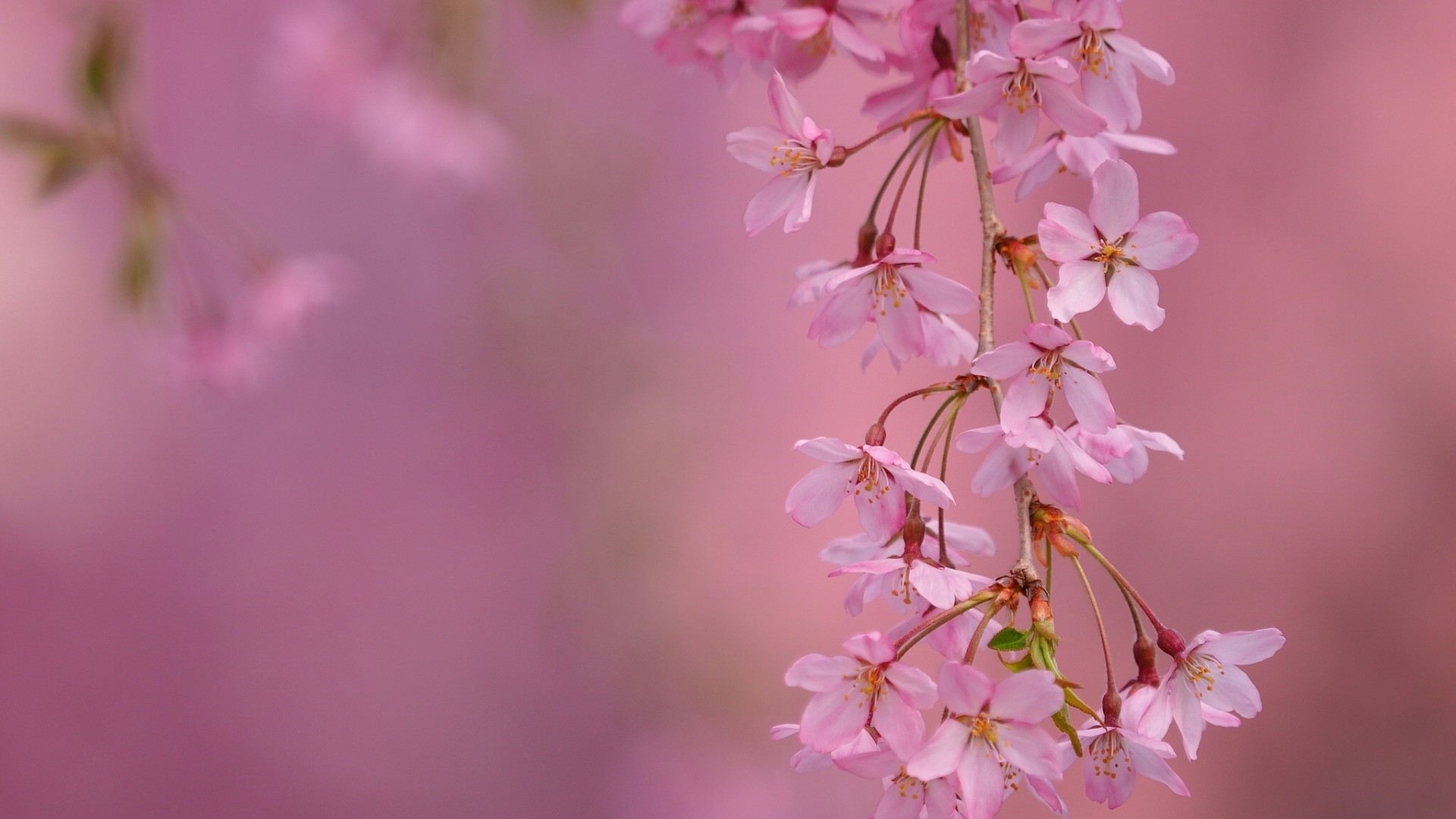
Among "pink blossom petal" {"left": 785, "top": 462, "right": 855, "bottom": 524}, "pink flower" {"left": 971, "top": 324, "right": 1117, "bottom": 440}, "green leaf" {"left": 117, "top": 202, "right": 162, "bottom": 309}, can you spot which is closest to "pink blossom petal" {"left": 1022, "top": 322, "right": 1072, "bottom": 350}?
"pink flower" {"left": 971, "top": 324, "right": 1117, "bottom": 440}

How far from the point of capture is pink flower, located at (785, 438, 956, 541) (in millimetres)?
383

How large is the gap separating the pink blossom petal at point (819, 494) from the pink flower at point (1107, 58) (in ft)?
0.60

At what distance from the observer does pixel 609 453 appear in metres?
2.33

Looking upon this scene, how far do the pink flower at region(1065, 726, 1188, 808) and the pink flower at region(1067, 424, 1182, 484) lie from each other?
10 cm

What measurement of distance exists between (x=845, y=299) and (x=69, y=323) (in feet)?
7.62

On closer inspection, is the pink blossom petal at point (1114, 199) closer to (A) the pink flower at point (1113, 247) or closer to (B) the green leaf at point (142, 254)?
(A) the pink flower at point (1113, 247)

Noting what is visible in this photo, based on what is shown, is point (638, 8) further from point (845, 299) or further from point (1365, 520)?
point (1365, 520)

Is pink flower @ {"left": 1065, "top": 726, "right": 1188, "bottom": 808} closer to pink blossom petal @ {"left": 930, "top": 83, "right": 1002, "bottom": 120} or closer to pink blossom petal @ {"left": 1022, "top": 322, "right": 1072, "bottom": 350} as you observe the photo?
pink blossom petal @ {"left": 1022, "top": 322, "right": 1072, "bottom": 350}

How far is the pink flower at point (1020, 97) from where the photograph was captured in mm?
375

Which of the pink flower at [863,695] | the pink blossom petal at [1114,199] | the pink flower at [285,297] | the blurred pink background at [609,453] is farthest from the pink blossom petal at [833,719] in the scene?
the blurred pink background at [609,453]

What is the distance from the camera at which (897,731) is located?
35cm

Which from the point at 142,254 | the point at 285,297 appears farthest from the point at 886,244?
the point at 285,297

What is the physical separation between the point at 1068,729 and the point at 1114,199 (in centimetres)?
20

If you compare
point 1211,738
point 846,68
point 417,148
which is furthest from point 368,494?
point 1211,738
